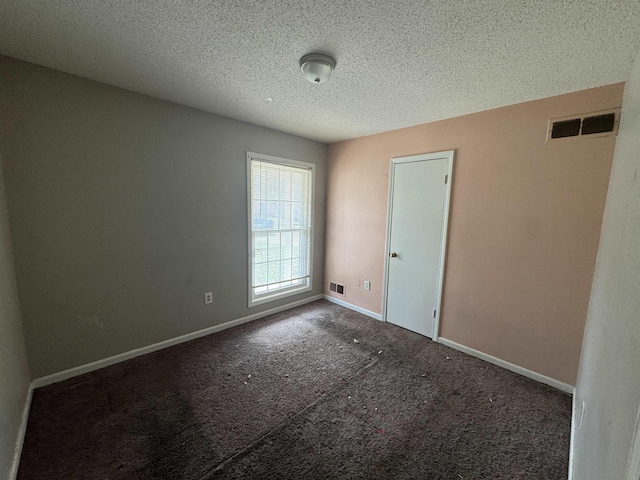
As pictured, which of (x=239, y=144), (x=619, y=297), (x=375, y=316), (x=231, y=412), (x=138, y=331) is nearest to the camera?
(x=619, y=297)

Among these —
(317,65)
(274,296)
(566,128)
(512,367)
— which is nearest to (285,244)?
(274,296)

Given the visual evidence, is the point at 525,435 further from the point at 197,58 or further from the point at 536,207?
the point at 197,58

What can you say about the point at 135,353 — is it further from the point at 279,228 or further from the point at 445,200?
the point at 445,200

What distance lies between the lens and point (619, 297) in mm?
1022

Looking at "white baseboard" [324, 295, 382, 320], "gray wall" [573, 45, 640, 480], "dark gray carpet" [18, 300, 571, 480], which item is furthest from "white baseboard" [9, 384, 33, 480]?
"white baseboard" [324, 295, 382, 320]

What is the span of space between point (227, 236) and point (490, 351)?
2.96m

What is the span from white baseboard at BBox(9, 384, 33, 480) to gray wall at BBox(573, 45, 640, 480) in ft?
8.17

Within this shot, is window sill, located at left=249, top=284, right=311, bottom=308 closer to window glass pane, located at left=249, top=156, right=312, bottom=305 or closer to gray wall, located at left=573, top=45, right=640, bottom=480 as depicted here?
window glass pane, located at left=249, top=156, right=312, bottom=305

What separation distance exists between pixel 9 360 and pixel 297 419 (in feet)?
5.67

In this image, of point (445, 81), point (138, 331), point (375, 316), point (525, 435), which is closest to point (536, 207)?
point (445, 81)

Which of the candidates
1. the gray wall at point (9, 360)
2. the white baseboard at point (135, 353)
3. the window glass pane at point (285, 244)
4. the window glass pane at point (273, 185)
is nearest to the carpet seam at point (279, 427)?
the gray wall at point (9, 360)

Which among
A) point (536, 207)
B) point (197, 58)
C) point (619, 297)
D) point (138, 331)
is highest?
point (197, 58)

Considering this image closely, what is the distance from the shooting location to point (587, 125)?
190cm

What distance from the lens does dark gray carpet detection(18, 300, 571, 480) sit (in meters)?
1.43
